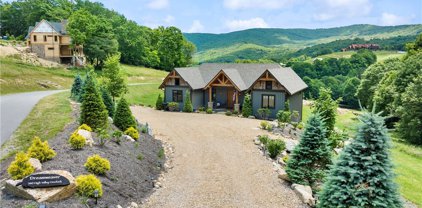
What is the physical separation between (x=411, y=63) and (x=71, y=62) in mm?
54503

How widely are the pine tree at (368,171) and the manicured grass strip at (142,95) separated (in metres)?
33.3

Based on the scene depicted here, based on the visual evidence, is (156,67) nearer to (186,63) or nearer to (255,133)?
(186,63)

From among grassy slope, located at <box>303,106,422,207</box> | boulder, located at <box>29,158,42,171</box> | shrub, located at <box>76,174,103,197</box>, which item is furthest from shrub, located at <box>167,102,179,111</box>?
shrub, located at <box>76,174,103,197</box>

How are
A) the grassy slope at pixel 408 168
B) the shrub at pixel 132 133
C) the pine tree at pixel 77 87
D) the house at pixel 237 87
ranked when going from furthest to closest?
the house at pixel 237 87 < the pine tree at pixel 77 87 < the shrub at pixel 132 133 < the grassy slope at pixel 408 168

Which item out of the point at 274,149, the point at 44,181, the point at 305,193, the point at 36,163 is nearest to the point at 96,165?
the point at 36,163

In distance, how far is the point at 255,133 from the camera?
1022 inches

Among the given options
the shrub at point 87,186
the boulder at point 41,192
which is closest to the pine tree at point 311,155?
the shrub at point 87,186

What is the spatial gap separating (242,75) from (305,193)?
27959mm

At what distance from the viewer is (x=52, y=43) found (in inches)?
2339

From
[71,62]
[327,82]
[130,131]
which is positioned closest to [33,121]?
[130,131]

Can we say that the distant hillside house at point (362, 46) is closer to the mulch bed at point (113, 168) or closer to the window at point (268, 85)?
the window at point (268, 85)

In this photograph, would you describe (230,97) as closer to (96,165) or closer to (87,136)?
(87,136)

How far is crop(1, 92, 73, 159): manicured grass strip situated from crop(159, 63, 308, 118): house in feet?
50.2

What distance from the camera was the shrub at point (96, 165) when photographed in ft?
42.4
